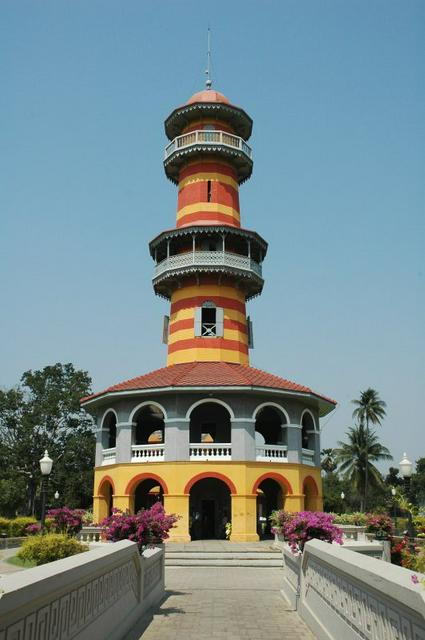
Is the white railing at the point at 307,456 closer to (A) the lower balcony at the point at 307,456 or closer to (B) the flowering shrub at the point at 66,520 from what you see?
(A) the lower balcony at the point at 307,456

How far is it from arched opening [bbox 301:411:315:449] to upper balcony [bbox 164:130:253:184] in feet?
49.3

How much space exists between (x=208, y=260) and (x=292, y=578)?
71.5ft

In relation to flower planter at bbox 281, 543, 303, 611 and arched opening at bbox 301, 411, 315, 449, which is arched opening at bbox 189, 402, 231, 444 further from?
flower planter at bbox 281, 543, 303, 611

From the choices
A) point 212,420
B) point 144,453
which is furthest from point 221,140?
point 144,453

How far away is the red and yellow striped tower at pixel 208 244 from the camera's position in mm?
33531

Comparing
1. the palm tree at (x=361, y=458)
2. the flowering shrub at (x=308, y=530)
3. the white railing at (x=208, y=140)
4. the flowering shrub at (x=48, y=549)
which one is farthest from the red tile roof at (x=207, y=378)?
the palm tree at (x=361, y=458)

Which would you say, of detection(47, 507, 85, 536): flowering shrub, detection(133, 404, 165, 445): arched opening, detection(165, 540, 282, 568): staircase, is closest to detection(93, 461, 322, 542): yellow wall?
detection(165, 540, 282, 568): staircase

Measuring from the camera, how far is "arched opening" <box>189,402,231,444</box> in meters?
32.8

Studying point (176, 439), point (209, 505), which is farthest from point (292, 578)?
point (209, 505)

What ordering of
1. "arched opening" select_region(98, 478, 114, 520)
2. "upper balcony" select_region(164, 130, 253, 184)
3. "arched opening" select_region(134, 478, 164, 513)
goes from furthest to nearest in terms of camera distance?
"upper balcony" select_region(164, 130, 253, 184) → "arched opening" select_region(134, 478, 164, 513) → "arched opening" select_region(98, 478, 114, 520)

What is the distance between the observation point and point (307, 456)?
31797 millimetres

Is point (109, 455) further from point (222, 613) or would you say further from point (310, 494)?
point (222, 613)

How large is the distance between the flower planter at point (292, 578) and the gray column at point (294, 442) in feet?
49.3

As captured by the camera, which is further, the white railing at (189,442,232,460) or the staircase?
the white railing at (189,442,232,460)
